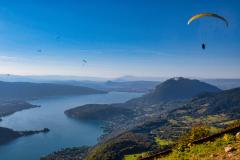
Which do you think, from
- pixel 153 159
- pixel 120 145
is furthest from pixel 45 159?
pixel 153 159

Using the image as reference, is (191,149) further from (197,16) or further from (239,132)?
(197,16)

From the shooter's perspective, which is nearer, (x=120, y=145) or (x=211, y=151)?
(x=211, y=151)

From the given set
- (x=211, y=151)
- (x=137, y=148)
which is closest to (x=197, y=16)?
(x=211, y=151)

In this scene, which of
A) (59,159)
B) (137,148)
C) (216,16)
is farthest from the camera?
(59,159)

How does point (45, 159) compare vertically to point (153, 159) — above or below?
below

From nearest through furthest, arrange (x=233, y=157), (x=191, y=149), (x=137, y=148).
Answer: (x=233, y=157) < (x=191, y=149) < (x=137, y=148)

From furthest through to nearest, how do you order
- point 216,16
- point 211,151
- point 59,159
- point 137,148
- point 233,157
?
point 59,159 → point 137,148 → point 211,151 → point 216,16 → point 233,157

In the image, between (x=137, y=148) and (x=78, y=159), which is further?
(x=78, y=159)

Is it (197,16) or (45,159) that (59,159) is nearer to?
(45,159)

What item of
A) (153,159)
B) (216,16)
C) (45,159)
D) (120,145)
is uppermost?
(216,16)
